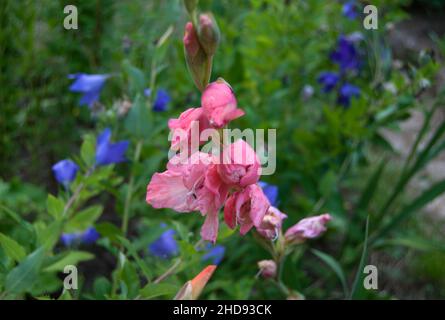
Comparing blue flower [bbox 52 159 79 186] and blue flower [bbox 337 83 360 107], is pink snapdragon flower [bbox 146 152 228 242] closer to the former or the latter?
blue flower [bbox 52 159 79 186]

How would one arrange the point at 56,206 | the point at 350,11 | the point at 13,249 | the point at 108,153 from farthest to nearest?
the point at 350,11
the point at 108,153
the point at 56,206
the point at 13,249

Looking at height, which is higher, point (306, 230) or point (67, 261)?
point (306, 230)

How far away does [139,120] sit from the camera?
97 cm

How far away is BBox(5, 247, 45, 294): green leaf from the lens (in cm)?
62

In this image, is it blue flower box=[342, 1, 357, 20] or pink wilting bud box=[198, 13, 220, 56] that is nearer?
pink wilting bud box=[198, 13, 220, 56]

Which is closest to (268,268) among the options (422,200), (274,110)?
(422,200)

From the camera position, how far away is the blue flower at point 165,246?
0.99 m

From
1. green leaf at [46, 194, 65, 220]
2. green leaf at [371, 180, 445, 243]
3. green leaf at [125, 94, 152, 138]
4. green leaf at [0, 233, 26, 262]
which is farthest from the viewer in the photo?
green leaf at [371, 180, 445, 243]

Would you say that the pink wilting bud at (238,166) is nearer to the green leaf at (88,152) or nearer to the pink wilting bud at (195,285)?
the pink wilting bud at (195,285)

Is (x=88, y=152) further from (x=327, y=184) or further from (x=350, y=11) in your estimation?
(x=350, y=11)

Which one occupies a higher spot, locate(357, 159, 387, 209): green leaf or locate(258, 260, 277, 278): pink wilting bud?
locate(258, 260, 277, 278): pink wilting bud

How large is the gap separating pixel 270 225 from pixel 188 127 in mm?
202

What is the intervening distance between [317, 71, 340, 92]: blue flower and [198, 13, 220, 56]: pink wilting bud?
1179 mm

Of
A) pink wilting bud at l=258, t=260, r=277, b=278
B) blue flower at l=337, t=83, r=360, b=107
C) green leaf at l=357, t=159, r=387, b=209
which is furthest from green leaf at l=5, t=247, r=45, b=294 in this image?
blue flower at l=337, t=83, r=360, b=107
